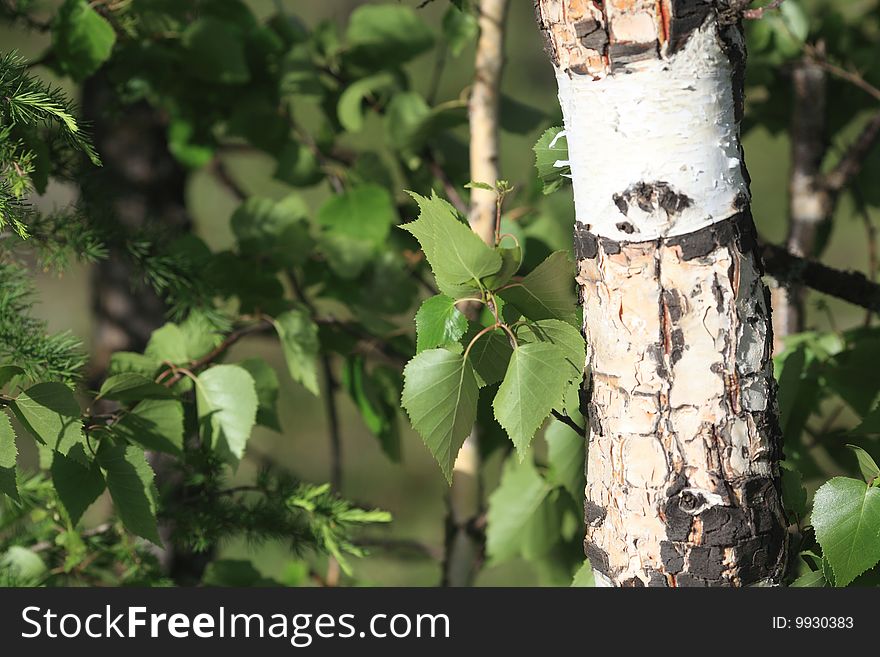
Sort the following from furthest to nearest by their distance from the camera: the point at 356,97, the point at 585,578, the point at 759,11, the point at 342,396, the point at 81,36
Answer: the point at 342,396 → the point at 356,97 → the point at 81,36 → the point at 585,578 → the point at 759,11

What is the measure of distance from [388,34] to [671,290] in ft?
1.38

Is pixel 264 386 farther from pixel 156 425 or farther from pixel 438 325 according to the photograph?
pixel 438 325

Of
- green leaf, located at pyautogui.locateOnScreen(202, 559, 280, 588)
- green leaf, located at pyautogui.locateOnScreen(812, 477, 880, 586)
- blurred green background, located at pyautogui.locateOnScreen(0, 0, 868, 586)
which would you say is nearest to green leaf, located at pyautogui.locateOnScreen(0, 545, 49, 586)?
green leaf, located at pyautogui.locateOnScreen(202, 559, 280, 588)

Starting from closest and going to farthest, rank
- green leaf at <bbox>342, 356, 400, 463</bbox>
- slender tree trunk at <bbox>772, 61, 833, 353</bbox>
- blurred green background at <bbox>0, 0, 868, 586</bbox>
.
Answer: green leaf at <bbox>342, 356, 400, 463</bbox>
slender tree trunk at <bbox>772, 61, 833, 353</bbox>
blurred green background at <bbox>0, 0, 868, 586</bbox>

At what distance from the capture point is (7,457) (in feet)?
1.13

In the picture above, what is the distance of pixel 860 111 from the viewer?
78cm

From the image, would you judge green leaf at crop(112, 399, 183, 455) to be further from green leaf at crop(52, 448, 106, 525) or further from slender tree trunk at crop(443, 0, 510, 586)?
slender tree trunk at crop(443, 0, 510, 586)

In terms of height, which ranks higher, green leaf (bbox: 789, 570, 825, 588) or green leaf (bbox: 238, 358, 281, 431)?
green leaf (bbox: 238, 358, 281, 431)

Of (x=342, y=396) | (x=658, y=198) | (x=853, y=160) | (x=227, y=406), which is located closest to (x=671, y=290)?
(x=658, y=198)

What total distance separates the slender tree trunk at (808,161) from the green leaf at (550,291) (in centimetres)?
42

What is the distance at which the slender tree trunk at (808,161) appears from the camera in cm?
71

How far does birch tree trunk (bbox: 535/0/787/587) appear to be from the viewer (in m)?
0.30

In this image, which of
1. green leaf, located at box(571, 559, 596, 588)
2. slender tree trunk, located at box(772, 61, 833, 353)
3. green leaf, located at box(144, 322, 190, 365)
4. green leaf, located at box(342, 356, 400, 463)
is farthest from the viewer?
slender tree trunk, located at box(772, 61, 833, 353)

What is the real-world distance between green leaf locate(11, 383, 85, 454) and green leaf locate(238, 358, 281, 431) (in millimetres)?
148
